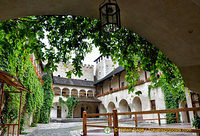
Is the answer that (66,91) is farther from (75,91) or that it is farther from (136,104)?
(136,104)

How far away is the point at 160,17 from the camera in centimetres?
214

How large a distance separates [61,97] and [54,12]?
25.9 m

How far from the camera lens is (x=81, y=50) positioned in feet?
12.9

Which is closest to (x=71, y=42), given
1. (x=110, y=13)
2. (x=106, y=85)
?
(x=110, y=13)

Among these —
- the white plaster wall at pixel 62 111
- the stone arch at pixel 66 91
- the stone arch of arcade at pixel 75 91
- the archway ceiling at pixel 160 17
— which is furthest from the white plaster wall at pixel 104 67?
the archway ceiling at pixel 160 17

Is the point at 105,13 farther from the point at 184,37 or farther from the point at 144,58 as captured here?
the point at 144,58

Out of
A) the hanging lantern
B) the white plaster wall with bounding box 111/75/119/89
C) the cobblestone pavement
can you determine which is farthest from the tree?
the white plaster wall with bounding box 111/75/119/89

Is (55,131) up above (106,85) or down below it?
below

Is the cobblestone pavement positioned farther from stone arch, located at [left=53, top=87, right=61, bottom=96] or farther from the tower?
the tower

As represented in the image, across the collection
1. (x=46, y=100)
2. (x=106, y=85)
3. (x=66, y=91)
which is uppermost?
(x=106, y=85)

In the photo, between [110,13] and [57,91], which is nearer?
[110,13]

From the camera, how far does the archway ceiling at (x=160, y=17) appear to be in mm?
1965

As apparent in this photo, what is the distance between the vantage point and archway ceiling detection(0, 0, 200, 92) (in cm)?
196

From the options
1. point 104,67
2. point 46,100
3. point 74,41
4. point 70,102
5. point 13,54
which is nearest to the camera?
point 74,41
